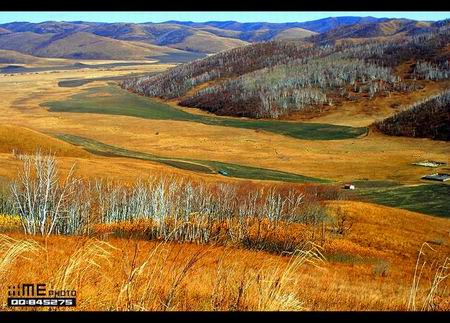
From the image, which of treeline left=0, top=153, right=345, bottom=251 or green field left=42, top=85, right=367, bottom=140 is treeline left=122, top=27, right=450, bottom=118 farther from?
treeline left=0, top=153, right=345, bottom=251

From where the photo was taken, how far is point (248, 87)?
176125 mm

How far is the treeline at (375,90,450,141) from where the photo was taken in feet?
379

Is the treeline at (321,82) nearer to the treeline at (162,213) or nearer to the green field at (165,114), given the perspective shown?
the green field at (165,114)

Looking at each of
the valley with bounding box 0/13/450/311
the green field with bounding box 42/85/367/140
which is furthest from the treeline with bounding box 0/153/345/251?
the green field with bounding box 42/85/367/140

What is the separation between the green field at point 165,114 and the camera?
123312 millimetres

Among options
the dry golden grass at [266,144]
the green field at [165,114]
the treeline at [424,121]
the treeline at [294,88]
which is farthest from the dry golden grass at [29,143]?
the treeline at [294,88]

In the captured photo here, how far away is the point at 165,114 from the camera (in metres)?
157

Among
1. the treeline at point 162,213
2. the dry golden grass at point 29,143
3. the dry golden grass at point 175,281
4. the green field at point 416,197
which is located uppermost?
the dry golden grass at point 175,281

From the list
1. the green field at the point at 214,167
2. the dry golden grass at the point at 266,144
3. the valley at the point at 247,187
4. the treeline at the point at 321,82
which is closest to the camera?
the valley at the point at 247,187

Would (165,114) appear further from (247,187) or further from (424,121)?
(247,187)

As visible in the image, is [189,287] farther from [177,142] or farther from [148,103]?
[148,103]

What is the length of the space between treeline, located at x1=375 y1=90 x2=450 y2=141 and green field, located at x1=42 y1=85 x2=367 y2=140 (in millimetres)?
6843

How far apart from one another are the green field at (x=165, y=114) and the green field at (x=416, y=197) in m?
53.2

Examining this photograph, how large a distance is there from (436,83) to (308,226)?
5332 inches
